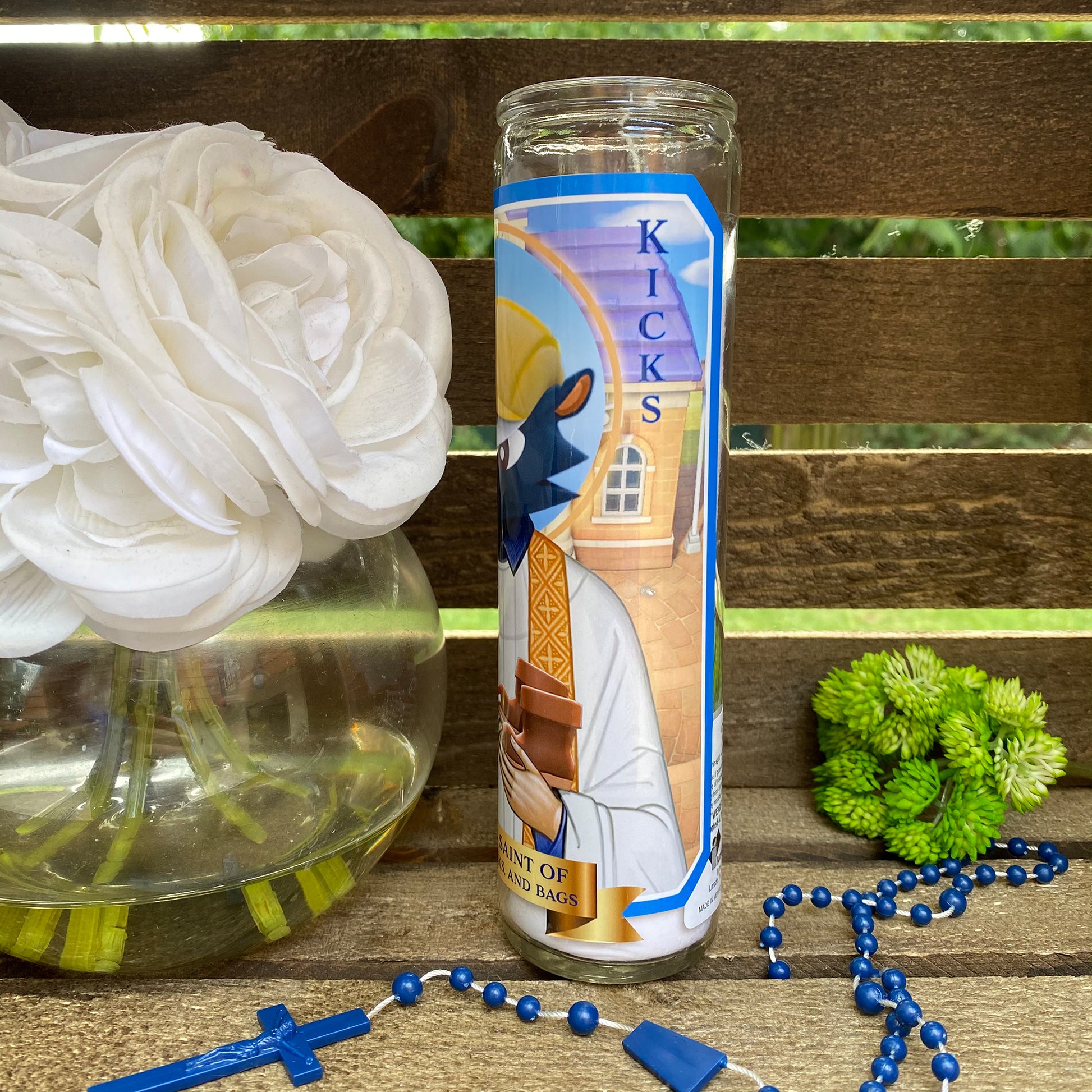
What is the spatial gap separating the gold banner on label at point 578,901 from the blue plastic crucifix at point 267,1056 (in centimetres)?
8

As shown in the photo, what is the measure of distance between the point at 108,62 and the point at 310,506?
1.10 ft

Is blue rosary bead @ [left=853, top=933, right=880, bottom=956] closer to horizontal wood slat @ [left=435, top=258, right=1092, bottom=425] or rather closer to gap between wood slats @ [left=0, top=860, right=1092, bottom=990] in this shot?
gap between wood slats @ [left=0, top=860, right=1092, bottom=990]

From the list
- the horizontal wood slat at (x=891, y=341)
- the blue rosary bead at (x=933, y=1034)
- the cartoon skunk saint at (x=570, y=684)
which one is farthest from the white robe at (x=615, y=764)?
the horizontal wood slat at (x=891, y=341)

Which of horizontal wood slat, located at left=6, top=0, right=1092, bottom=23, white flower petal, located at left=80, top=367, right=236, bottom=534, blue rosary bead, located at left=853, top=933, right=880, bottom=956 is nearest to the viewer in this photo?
white flower petal, located at left=80, top=367, right=236, bottom=534

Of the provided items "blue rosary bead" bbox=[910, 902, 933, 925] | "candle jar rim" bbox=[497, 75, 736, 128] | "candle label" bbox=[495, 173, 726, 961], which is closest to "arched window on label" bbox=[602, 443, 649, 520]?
"candle label" bbox=[495, 173, 726, 961]

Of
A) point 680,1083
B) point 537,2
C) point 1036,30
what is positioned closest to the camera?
point 680,1083

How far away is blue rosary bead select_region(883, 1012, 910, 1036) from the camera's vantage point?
1.31 feet

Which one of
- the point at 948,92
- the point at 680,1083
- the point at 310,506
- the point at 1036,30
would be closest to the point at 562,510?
the point at 310,506

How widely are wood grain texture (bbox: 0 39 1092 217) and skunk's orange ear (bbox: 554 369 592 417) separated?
0.22 meters

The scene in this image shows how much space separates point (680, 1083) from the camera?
37 cm

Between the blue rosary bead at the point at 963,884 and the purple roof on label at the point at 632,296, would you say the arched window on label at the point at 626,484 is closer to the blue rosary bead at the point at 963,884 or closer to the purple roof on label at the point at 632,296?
the purple roof on label at the point at 632,296

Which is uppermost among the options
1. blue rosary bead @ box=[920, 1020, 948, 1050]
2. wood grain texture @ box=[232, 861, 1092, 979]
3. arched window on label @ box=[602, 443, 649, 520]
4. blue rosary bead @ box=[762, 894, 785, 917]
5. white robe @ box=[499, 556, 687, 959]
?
arched window on label @ box=[602, 443, 649, 520]

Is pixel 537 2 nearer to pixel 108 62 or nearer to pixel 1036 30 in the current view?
pixel 108 62

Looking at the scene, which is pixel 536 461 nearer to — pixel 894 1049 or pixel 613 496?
pixel 613 496
